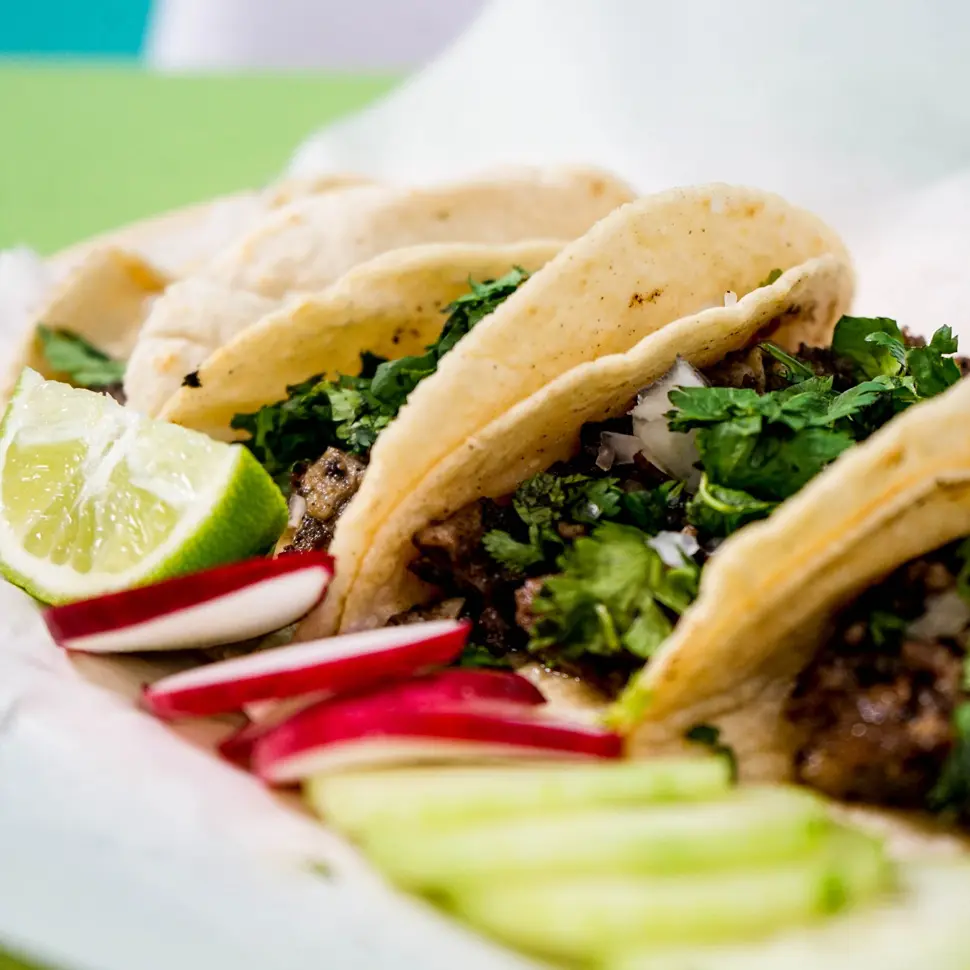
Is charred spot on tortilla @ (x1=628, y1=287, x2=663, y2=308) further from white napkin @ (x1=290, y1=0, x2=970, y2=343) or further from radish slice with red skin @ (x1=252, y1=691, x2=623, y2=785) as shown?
white napkin @ (x1=290, y1=0, x2=970, y2=343)

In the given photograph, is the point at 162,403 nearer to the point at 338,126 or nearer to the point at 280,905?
the point at 280,905

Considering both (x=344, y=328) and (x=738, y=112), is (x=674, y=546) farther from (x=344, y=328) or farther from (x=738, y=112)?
(x=738, y=112)

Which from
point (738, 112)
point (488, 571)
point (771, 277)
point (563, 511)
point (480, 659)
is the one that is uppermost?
point (738, 112)

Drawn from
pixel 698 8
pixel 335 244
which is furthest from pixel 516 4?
pixel 335 244

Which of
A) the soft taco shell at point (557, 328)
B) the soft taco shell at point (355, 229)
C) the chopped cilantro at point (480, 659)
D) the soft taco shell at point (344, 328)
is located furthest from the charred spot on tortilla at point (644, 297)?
the soft taco shell at point (355, 229)

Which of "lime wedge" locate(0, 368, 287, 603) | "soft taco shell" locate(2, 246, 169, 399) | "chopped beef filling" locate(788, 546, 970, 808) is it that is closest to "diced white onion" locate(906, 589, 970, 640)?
"chopped beef filling" locate(788, 546, 970, 808)

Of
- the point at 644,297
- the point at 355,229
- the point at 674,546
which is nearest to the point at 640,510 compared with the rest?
the point at 674,546

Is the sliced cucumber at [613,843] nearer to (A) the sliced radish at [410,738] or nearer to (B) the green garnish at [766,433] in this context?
(A) the sliced radish at [410,738]
